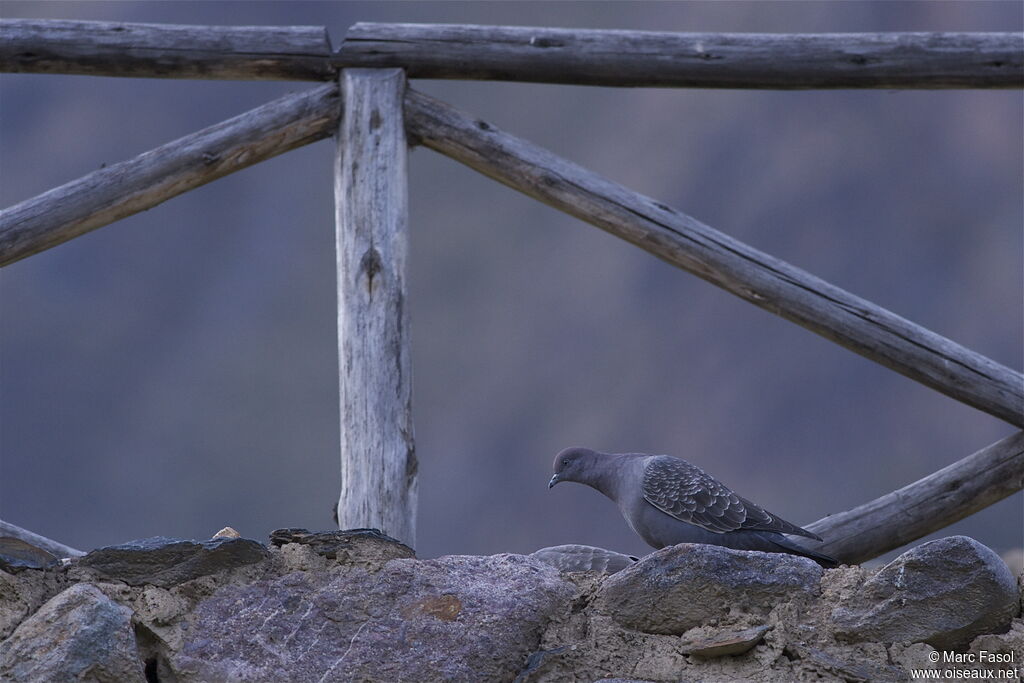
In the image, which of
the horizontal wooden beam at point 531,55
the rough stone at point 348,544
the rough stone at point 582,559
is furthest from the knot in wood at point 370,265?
the rough stone at point 348,544

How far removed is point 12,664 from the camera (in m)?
1.99

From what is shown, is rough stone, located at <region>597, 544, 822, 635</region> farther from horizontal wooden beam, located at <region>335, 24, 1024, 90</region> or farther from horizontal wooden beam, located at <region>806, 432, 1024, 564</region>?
horizontal wooden beam, located at <region>335, 24, 1024, 90</region>

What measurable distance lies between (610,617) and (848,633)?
426 mm

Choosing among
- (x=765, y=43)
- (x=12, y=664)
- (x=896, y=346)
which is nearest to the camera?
(x=12, y=664)

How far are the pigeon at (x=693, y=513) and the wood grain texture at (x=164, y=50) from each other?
1.76 meters

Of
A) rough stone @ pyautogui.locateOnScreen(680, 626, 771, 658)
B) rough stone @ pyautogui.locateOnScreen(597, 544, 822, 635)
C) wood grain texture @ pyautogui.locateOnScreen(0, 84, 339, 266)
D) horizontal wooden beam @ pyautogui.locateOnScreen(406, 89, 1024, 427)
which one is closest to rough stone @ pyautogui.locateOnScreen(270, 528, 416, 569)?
rough stone @ pyautogui.locateOnScreen(597, 544, 822, 635)

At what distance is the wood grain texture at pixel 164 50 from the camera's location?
3611mm

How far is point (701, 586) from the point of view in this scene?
2.12m

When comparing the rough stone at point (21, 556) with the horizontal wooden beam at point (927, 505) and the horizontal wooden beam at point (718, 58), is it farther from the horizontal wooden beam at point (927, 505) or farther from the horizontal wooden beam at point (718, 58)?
the horizontal wooden beam at point (927, 505)

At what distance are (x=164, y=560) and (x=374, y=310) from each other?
4.49ft

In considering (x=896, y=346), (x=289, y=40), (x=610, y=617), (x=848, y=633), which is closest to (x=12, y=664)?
(x=610, y=617)

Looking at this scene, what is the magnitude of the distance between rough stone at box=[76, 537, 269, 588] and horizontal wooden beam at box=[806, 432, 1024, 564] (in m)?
1.98

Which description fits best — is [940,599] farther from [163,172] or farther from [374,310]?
[163,172]

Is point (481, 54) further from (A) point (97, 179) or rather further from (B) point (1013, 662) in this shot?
(B) point (1013, 662)
